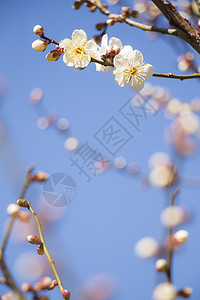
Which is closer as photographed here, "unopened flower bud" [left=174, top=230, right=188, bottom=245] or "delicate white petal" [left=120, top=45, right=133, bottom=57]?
"unopened flower bud" [left=174, top=230, right=188, bottom=245]

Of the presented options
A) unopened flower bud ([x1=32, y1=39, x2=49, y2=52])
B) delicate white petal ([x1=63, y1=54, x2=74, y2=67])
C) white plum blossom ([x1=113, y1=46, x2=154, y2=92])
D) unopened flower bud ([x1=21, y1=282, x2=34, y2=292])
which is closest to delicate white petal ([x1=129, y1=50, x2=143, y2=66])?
white plum blossom ([x1=113, y1=46, x2=154, y2=92])

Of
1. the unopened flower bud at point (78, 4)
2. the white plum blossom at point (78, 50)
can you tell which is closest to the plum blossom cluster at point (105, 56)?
the white plum blossom at point (78, 50)

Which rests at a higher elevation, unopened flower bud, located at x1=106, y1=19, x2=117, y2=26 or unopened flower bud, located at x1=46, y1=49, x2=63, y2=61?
unopened flower bud, located at x1=106, y1=19, x2=117, y2=26

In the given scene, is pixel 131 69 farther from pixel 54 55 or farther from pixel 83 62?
pixel 54 55

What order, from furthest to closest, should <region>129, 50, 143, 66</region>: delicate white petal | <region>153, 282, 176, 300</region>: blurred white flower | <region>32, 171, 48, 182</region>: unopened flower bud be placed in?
A: <region>32, 171, 48, 182</region>: unopened flower bud → <region>129, 50, 143, 66</region>: delicate white petal → <region>153, 282, 176, 300</region>: blurred white flower

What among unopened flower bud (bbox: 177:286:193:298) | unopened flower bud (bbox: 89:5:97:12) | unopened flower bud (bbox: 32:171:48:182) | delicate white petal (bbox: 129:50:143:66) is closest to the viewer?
unopened flower bud (bbox: 177:286:193:298)

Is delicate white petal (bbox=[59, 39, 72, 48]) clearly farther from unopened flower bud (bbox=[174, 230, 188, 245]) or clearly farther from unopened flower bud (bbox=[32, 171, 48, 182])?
unopened flower bud (bbox=[174, 230, 188, 245])

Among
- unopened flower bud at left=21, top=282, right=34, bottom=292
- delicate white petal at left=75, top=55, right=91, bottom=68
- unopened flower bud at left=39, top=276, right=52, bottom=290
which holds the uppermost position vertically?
delicate white petal at left=75, top=55, right=91, bottom=68

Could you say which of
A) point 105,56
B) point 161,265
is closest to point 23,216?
point 161,265
